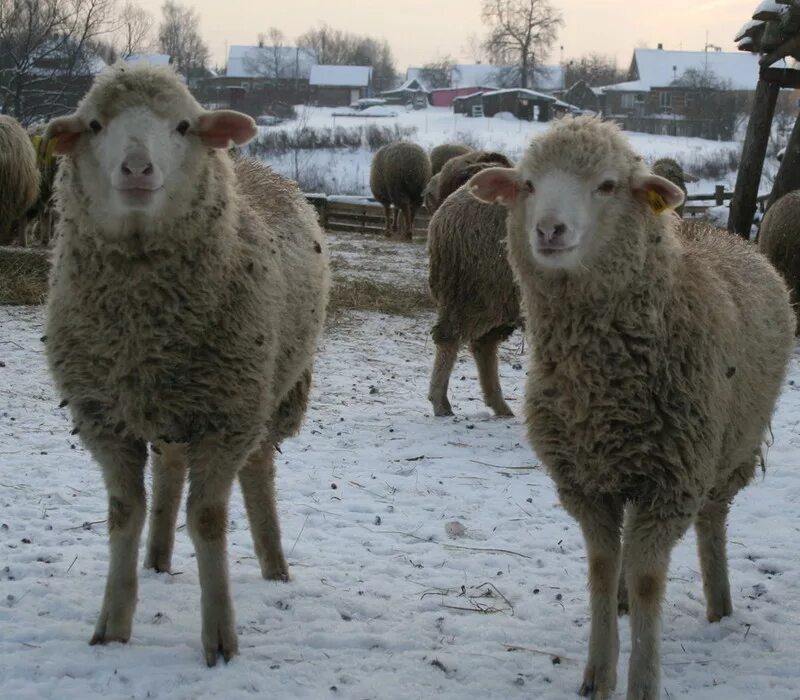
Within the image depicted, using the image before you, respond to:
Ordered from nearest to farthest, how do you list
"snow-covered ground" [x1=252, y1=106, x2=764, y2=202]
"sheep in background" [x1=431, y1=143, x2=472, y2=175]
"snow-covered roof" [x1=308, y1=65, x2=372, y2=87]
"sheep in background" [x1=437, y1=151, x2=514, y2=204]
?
"sheep in background" [x1=437, y1=151, x2=514, y2=204], "sheep in background" [x1=431, y1=143, x2=472, y2=175], "snow-covered ground" [x1=252, y1=106, x2=764, y2=202], "snow-covered roof" [x1=308, y1=65, x2=372, y2=87]

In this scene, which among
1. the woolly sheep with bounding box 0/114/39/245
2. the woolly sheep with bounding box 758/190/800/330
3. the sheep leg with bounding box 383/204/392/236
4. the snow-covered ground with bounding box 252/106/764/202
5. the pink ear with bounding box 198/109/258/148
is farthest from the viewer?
the snow-covered ground with bounding box 252/106/764/202

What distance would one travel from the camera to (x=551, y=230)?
111 inches

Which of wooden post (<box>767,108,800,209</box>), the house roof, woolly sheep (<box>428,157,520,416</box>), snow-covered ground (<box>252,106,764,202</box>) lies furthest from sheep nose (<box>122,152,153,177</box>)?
the house roof

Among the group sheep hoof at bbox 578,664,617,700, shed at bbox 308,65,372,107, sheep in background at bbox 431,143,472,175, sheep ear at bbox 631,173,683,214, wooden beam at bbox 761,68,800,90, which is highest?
shed at bbox 308,65,372,107

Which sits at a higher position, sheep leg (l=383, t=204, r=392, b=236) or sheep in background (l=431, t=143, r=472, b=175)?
sheep in background (l=431, t=143, r=472, b=175)

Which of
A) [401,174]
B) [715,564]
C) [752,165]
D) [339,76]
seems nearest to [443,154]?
[401,174]

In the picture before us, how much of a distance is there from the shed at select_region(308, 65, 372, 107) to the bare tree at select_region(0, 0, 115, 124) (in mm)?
50721

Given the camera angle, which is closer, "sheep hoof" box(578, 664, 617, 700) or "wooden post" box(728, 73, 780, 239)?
"sheep hoof" box(578, 664, 617, 700)

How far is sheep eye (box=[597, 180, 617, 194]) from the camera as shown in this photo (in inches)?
117

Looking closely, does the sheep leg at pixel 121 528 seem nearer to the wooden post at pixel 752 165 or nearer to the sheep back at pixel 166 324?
the sheep back at pixel 166 324

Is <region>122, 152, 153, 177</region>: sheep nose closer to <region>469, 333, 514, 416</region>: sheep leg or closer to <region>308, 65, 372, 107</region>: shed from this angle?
<region>469, 333, 514, 416</region>: sheep leg

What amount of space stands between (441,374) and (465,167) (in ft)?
6.76

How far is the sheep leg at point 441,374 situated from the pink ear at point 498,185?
327 centimetres

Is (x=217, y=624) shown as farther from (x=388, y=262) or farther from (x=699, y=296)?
(x=388, y=262)
